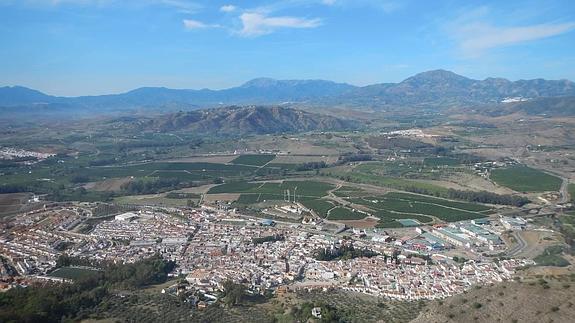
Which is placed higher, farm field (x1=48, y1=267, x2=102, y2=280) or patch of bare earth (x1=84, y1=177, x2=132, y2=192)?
farm field (x1=48, y1=267, x2=102, y2=280)

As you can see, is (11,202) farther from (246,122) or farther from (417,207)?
(246,122)

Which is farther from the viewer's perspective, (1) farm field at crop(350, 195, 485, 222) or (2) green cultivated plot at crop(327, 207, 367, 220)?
(2) green cultivated plot at crop(327, 207, 367, 220)

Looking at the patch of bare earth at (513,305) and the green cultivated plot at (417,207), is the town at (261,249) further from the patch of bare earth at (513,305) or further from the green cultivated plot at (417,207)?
the patch of bare earth at (513,305)

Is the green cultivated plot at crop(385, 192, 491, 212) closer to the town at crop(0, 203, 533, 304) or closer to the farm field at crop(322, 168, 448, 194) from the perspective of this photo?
the farm field at crop(322, 168, 448, 194)

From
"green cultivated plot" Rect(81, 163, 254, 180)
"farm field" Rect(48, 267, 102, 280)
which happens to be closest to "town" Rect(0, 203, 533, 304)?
"farm field" Rect(48, 267, 102, 280)

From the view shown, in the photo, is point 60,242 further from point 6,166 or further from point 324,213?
point 6,166

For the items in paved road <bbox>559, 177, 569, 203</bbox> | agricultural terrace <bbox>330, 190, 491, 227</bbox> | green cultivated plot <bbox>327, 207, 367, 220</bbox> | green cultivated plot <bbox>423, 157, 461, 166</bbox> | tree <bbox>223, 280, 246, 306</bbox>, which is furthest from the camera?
green cultivated plot <bbox>423, 157, 461, 166</bbox>

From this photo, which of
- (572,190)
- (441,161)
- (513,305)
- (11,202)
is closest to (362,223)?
(513,305)

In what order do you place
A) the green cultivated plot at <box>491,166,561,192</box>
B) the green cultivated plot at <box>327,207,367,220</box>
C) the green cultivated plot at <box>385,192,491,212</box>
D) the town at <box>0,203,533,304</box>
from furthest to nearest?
the green cultivated plot at <box>491,166,561,192</box> < the green cultivated plot at <box>385,192,491,212</box> < the green cultivated plot at <box>327,207,367,220</box> < the town at <box>0,203,533,304</box>
